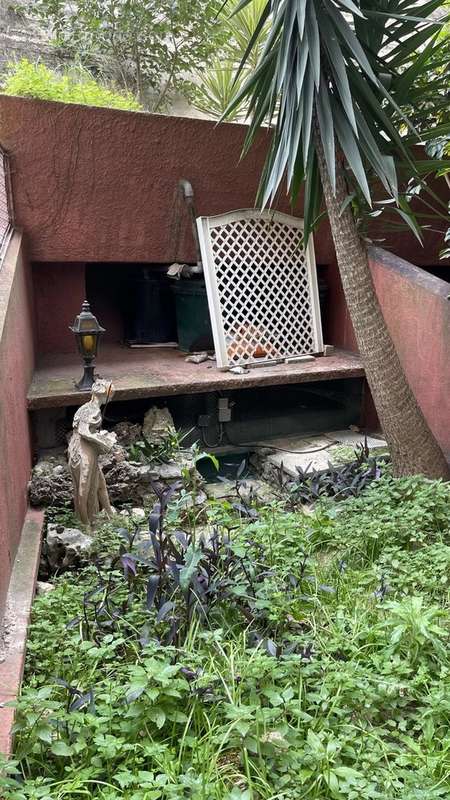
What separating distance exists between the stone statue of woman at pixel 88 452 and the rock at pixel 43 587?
A: 0.44 meters

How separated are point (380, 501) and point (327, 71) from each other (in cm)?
217

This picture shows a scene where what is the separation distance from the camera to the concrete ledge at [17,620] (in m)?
1.49

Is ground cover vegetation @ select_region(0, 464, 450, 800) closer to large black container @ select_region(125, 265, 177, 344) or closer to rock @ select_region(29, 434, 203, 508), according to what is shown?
rock @ select_region(29, 434, 203, 508)

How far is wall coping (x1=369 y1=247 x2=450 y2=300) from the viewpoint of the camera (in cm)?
375

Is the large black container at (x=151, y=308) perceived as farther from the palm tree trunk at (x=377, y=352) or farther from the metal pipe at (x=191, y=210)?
the palm tree trunk at (x=377, y=352)

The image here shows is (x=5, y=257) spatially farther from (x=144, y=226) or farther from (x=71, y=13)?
(x=71, y=13)

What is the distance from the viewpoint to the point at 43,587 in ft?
7.89

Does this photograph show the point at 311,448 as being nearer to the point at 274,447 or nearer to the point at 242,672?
the point at 274,447

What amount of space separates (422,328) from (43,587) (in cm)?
284

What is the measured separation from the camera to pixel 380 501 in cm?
295

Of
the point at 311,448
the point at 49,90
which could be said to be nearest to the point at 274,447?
the point at 311,448

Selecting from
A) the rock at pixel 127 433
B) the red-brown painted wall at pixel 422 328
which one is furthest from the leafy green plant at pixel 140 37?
the rock at pixel 127 433

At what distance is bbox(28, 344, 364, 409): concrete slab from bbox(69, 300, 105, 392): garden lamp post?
0.41ft

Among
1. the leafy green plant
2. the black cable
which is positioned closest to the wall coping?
the black cable
